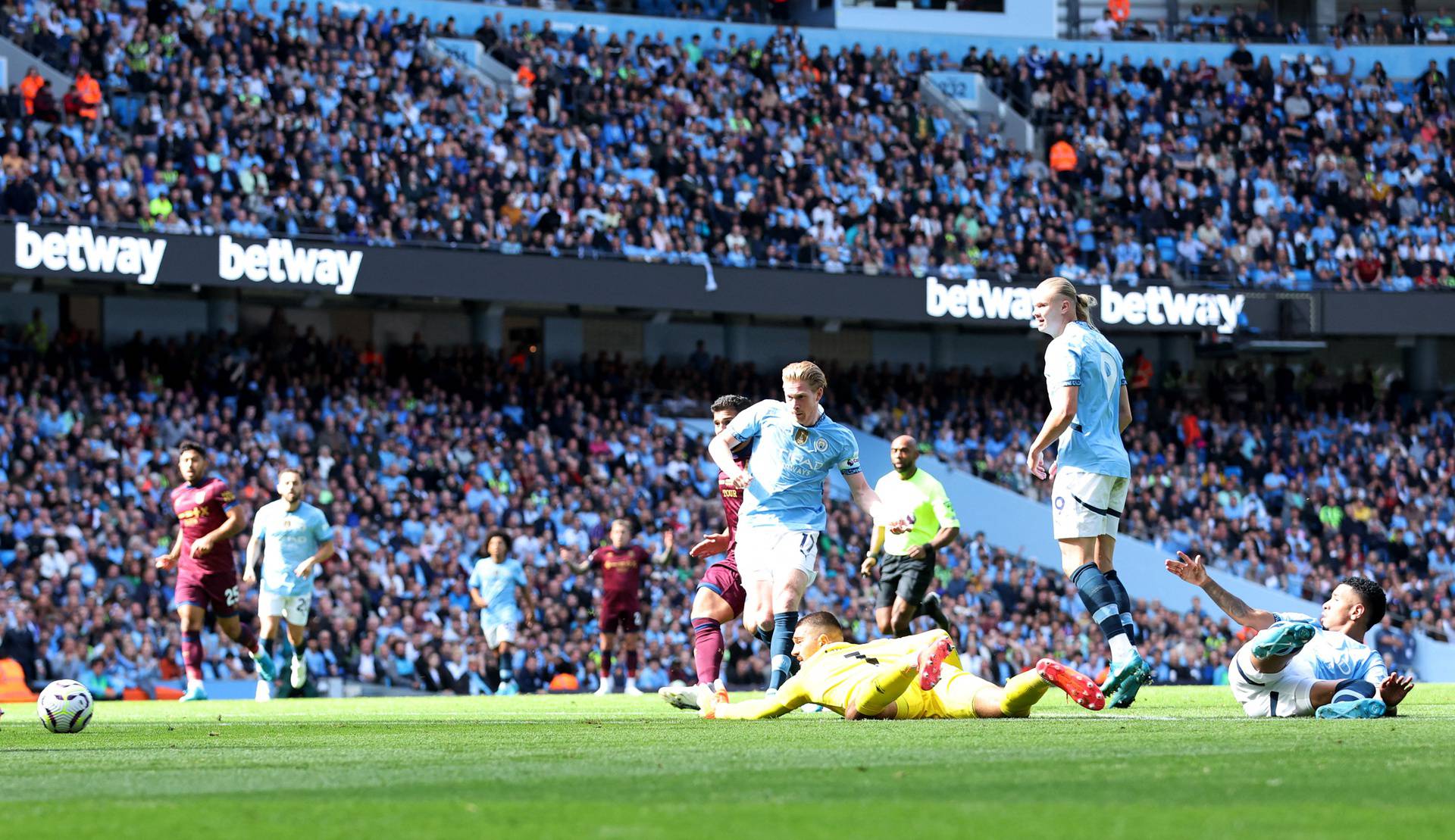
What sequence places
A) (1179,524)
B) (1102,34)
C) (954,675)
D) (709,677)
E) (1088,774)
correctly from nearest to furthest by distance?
(1088,774) < (954,675) < (709,677) < (1179,524) < (1102,34)

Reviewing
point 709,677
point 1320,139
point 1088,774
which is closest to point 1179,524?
point 1320,139

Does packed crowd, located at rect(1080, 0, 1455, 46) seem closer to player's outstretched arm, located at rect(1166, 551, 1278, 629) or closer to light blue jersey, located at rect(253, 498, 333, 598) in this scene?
light blue jersey, located at rect(253, 498, 333, 598)

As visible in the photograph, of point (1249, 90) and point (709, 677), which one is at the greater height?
point (1249, 90)

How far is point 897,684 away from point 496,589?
11.7 m

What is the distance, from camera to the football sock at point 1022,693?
335 inches

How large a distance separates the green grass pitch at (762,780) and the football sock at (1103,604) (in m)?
0.39

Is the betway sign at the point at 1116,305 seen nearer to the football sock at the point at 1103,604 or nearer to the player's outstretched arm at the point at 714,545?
the player's outstretched arm at the point at 714,545

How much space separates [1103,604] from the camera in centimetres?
945

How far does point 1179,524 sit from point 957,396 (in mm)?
5371

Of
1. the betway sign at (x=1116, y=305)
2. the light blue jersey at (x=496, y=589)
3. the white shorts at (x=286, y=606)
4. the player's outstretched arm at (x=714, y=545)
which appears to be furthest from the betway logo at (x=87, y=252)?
the player's outstretched arm at (x=714, y=545)

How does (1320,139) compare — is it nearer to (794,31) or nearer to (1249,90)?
(1249,90)

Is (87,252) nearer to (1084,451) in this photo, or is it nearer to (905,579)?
(905,579)

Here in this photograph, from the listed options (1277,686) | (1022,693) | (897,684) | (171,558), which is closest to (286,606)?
(171,558)

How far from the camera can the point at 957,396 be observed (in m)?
34.8
